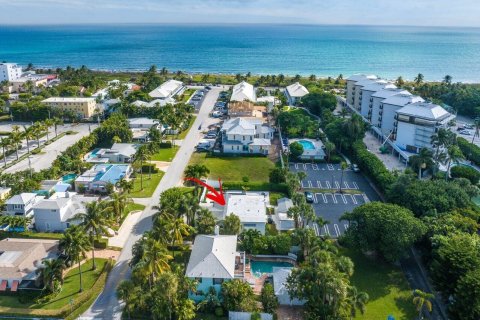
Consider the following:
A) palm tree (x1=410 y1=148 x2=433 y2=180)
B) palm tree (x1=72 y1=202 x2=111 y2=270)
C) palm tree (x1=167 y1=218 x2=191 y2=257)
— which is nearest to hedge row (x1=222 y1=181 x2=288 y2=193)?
palm tree (x1=167 y1=218 x2=191 y2=257)

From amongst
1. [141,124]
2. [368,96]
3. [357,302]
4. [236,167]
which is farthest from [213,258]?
[368,96]

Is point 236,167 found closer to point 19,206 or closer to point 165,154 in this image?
point 165,154

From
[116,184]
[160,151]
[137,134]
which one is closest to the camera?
[116,184]

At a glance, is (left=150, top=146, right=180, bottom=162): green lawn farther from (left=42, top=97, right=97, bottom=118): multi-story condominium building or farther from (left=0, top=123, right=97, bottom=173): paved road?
(left=42, top=97, right=97, bottom=118): multi-story condominium building

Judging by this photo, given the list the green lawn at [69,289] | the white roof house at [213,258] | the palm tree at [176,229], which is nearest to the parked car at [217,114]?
the palm tree at [176,229]

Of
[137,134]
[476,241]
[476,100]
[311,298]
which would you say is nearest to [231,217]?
[311,298]

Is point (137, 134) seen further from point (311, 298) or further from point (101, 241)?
point (311, 298)
